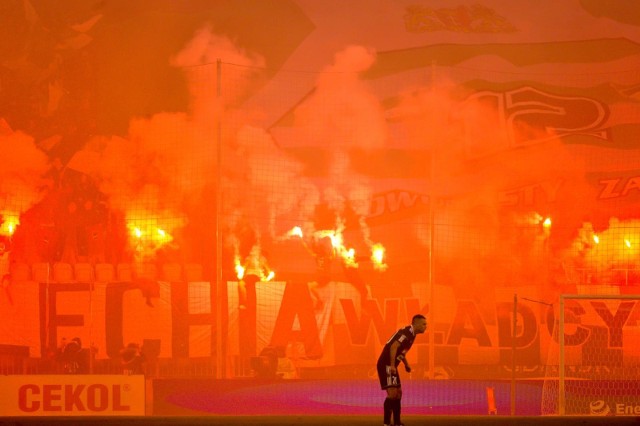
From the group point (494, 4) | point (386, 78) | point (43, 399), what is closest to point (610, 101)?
point (494, 4)

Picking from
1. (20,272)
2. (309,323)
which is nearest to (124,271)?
(20,272)

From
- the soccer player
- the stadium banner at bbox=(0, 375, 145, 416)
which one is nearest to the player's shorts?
the soccer player

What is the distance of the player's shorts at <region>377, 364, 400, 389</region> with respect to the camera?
7363 mm

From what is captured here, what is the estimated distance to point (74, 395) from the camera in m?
8.95

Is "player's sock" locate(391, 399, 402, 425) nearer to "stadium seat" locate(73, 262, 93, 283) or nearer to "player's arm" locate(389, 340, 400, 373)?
"player's arm" locate(389, 340, 400, 373)

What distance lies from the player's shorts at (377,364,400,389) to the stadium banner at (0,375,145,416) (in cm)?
319

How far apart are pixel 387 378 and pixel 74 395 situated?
13.0 feet

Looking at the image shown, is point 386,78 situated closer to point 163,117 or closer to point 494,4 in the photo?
point 494,4

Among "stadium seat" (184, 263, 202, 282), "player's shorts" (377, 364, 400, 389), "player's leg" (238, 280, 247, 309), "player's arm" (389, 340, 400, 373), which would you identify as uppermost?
"stadium seat" (184, 263, 202, 282)

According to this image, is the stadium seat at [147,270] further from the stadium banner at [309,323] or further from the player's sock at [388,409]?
the player's sock at [388,409]

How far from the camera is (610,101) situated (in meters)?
13.1

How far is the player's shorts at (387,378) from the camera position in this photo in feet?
24.2

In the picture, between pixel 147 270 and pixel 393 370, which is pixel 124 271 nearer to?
pixel 147 270

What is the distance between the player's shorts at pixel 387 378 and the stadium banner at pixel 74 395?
3.19 m
